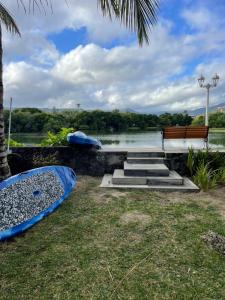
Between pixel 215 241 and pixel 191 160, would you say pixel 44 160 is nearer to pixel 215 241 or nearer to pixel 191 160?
pixel 191 160

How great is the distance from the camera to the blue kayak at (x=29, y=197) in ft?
11.2

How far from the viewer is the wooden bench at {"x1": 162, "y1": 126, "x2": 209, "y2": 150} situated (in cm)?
692

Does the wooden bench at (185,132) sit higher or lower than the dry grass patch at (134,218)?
higher

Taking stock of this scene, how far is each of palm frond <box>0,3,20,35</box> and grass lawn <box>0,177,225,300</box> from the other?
479 centimetres

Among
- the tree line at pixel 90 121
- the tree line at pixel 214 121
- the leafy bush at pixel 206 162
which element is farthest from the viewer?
the tree line at pixel 214 121

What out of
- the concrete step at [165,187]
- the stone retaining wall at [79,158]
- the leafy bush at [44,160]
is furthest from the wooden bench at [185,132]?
the leafy bush at [44,160]

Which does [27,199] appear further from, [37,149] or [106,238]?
[37,149]

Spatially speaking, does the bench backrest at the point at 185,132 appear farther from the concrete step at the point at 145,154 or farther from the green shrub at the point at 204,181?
the green shrub at the point at 204,181

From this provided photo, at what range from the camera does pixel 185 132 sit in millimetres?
6973

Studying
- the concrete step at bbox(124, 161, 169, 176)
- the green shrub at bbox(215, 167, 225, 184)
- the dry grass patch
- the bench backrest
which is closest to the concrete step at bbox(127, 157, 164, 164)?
the concrete step at bbox(124, 161, 169, 176)

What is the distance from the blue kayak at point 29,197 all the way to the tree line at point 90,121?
15.6ft

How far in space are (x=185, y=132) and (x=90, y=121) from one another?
517cm

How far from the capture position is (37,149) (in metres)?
6.58

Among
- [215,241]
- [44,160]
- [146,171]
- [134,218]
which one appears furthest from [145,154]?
[215,241]
